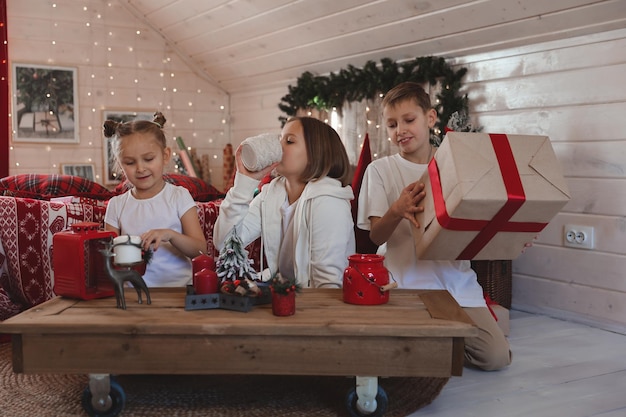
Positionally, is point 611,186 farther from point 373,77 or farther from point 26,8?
point 26,8

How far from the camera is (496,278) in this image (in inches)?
119

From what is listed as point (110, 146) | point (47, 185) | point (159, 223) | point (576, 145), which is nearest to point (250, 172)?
point (159, 223)

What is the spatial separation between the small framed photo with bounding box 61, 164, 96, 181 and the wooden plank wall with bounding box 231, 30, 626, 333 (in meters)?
3.41

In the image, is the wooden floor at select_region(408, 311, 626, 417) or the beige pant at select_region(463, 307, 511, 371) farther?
the beige pant at select_region(463, 307, 511, 371)

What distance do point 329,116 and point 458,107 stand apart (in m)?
1.31

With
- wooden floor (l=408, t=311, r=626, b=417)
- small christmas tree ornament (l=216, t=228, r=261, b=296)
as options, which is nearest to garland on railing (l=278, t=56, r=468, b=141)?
wooden floor (l=408, t=311, r=626, b=417)

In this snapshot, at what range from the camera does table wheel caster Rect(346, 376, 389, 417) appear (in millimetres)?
1557

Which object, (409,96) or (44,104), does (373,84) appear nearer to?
(409,96)

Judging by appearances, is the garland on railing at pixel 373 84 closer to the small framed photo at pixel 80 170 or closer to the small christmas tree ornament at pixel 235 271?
the small framed photo at pixel 80 170

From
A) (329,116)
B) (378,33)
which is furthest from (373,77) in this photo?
(329,116)

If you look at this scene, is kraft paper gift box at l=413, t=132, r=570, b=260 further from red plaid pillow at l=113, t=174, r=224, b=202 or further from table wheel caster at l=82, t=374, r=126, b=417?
red plaid pillow at l=113, t=174, r=224, b=202

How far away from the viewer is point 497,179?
5.26 feet

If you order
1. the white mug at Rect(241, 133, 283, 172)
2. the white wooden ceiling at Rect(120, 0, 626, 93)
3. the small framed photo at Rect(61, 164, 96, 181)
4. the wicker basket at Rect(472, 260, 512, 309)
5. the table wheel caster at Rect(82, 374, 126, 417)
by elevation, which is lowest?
the table wheel caster at Rect(82, 374, 126, 417)

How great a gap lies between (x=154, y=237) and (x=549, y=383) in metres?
1.33
